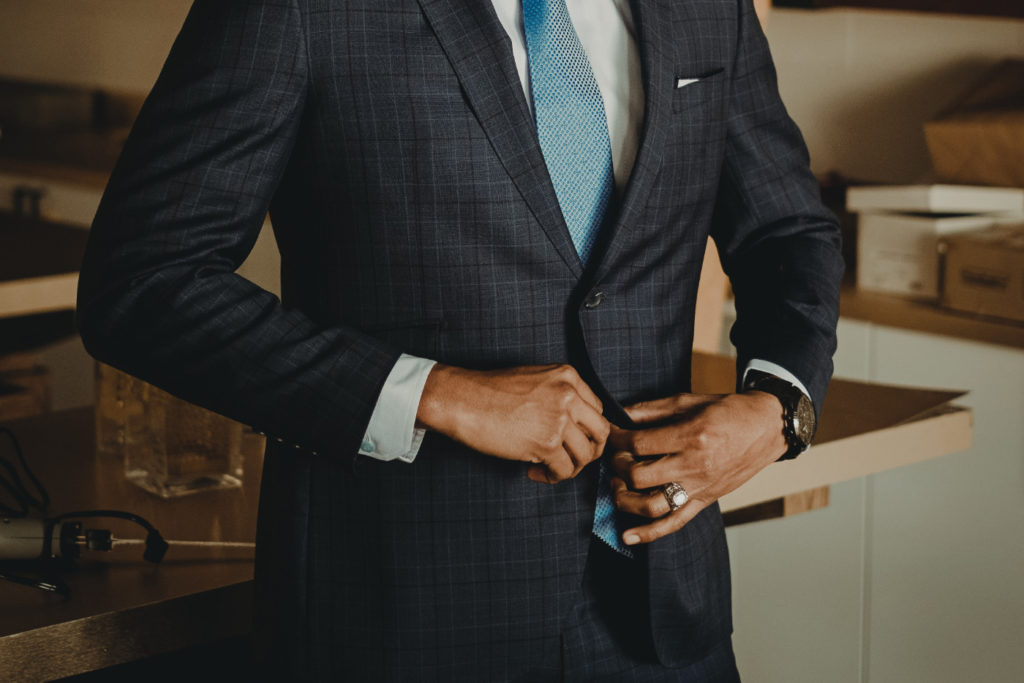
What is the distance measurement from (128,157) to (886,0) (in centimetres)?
204

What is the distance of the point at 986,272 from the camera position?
234cm

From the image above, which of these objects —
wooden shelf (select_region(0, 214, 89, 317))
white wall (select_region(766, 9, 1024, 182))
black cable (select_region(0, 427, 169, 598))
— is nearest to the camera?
black cable (select_region(0, 427, 169, 598))

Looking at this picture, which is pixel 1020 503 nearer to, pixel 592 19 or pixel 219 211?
pixel 592 19

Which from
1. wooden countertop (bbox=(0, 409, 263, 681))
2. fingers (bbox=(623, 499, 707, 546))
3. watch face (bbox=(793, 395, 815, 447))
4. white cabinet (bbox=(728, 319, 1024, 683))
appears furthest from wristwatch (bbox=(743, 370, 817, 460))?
white cabinet (bbox=(728, 319, 1024, 683))

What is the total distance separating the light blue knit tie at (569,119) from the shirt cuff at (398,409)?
0.18 meters

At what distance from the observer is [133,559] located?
3.94 ft

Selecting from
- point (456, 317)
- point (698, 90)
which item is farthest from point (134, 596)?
point (698, 90)

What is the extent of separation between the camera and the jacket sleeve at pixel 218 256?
0.87 metres

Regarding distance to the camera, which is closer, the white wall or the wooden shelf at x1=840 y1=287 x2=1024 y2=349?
the wooden shelf at x1=840 y1=287 x2=1024 y2=349

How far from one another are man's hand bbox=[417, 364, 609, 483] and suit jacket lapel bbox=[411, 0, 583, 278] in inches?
5.3

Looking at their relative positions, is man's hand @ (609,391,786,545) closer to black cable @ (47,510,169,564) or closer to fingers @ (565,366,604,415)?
fingers @ (565,366,604,415)

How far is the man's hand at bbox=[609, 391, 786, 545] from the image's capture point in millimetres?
958

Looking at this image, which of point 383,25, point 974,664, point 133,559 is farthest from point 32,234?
point 974,664

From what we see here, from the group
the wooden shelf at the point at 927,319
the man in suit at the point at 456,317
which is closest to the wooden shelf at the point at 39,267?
the man in suit at the point at 456,317
